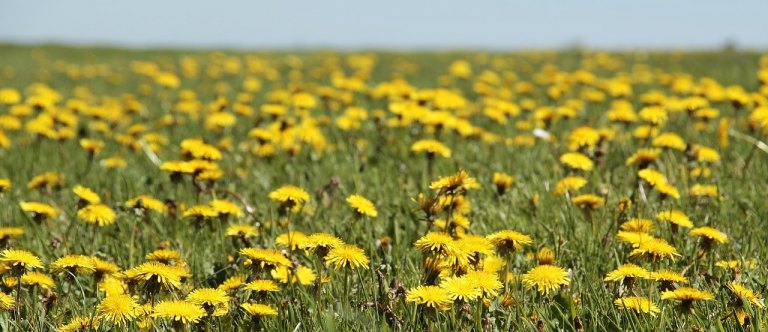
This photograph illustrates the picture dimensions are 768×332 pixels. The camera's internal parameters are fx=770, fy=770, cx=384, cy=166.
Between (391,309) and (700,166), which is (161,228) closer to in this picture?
(391,309)

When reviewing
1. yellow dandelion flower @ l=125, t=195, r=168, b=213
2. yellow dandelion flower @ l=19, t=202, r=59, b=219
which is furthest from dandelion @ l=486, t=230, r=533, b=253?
yellow dandelion flower @ l=19, t=202, r=59, b=219

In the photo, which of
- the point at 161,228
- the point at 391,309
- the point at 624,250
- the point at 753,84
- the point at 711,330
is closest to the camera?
the point at 711,330

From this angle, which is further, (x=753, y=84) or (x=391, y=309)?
(x=753, y=84)

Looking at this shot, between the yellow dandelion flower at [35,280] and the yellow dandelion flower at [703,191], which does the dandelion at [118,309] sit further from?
the yellow dandelion flower at [703,191]

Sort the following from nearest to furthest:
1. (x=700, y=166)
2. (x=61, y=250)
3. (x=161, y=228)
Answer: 1. (x=61, y=250)
2. (x=161, y=228)
3. (x=700, y=166)

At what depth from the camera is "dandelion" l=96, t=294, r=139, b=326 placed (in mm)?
1772

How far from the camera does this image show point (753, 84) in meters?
7.54

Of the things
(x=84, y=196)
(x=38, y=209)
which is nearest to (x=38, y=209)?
(x=38, y=209)

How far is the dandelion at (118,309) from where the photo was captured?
1.77 m

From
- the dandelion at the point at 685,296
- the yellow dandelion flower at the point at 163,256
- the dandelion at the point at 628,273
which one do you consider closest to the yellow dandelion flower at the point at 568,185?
the dandelion at the point at 628,273

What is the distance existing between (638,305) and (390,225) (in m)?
1.16

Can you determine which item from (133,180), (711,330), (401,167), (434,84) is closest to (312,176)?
(401,167)

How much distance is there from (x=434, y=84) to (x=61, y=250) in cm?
671

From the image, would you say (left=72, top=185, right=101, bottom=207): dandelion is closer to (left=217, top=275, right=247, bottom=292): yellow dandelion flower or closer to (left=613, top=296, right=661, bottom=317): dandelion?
(left=217, top=275, right=247, bottom=292): yellow dandelion flower
